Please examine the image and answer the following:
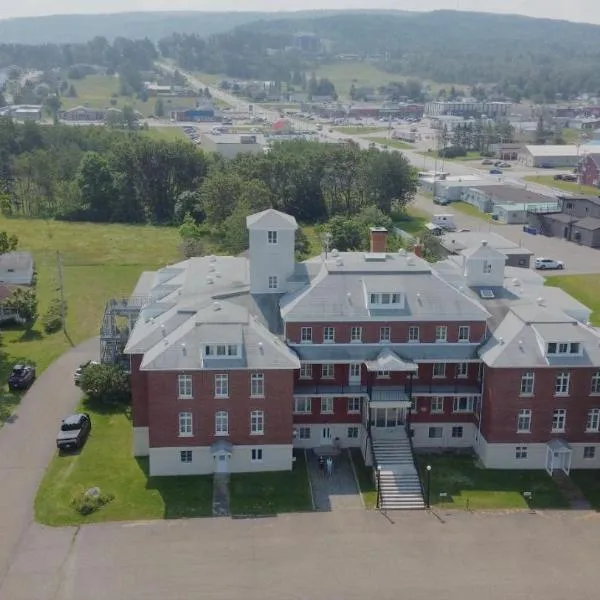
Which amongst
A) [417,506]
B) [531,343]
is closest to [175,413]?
[417,506]

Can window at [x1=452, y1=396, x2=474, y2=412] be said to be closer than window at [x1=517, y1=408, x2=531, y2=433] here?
No

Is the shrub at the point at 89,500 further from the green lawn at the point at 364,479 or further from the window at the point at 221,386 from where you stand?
the green lawn at the point at 364,479

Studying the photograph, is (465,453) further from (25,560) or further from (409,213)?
(409,213)

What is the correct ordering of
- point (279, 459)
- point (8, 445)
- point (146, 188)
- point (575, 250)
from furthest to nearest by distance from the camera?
point (146, 188)
point (575, 250)
point (8, 445)
point (279, 459)

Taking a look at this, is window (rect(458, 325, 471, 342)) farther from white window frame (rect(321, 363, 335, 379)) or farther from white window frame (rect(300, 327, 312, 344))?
white window frame (rect(300, 327, 312, 344))

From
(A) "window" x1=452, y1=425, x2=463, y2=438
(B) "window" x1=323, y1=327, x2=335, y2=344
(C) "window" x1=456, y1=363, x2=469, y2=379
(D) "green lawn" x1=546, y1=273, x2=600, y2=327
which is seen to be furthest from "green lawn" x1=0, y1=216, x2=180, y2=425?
(D) "green lawn" x1=546, y1=273, x2=600, y2=327

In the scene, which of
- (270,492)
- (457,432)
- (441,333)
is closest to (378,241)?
(441,333)

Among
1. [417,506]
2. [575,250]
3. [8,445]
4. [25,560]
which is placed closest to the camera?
[25,560]

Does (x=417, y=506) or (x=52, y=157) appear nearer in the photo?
(x=417, y=506)
